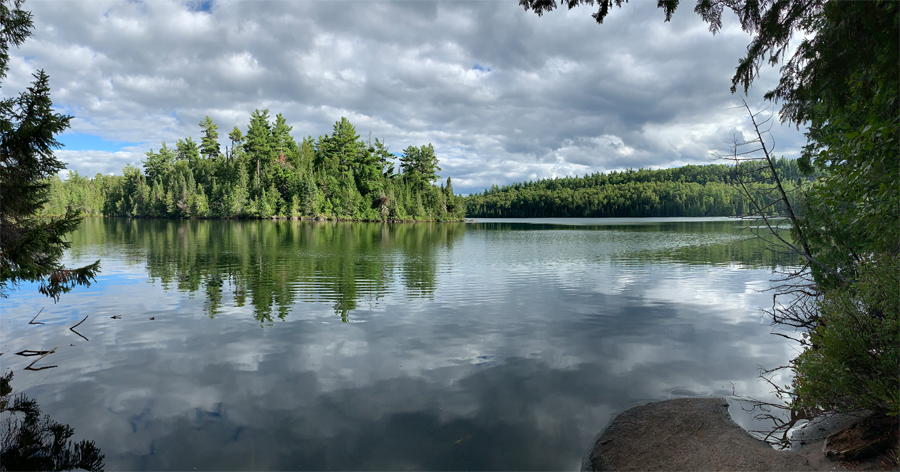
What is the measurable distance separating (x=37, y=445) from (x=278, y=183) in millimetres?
98762

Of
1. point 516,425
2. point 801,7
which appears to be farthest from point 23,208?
point 801,7

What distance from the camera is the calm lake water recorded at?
250 inches

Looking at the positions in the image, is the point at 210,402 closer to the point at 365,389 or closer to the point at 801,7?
the point at 365,389

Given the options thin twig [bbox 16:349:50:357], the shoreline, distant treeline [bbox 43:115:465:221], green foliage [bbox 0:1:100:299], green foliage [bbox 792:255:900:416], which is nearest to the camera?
green foliage [bbox 792:255:900:416]

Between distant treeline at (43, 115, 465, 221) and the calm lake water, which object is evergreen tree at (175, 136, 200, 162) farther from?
the calm lake water

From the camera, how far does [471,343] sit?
10875mm

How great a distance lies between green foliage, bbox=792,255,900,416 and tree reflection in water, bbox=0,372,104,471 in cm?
951

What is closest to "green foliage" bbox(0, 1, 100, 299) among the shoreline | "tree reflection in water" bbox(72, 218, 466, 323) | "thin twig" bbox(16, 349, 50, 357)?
"thin twig" bbox(16, 349, 50, 357)

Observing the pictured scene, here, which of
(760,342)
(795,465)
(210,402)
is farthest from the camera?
A: (760,342)

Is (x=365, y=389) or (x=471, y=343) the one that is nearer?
(x=365, y=389)

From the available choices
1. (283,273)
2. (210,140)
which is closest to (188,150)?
(210,140)

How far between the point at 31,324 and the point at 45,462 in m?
8.99

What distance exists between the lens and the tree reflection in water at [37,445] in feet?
18.9

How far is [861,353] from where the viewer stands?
16.1ft
